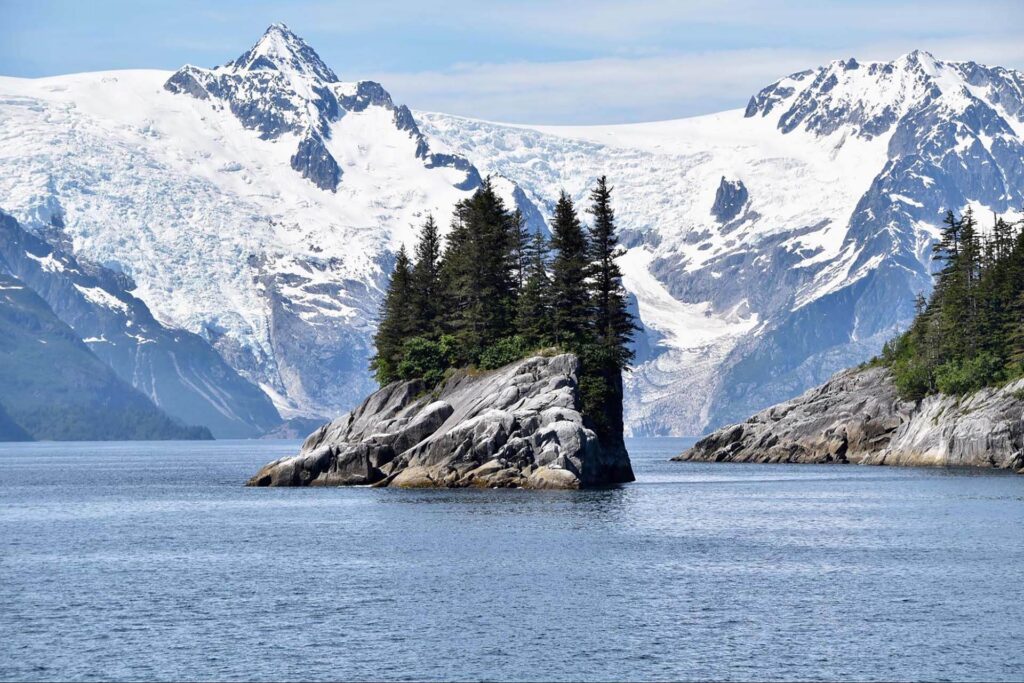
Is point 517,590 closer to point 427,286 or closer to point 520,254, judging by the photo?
point 520,254

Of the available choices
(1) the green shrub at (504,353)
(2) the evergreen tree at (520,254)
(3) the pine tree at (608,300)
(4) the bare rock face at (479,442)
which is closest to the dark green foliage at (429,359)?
(4) the bare rock face at (479,442)

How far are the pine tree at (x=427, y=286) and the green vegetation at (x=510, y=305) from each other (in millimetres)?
160

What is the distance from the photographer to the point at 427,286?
7500 inches

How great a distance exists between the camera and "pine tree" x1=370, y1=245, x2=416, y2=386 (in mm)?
187625

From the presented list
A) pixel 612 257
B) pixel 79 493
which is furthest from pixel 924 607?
pixel 79 493

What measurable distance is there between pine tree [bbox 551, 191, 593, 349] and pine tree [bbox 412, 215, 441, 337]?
18.7m

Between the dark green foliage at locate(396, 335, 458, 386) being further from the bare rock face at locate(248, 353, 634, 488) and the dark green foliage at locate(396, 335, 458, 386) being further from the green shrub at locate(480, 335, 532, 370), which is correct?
the green shrub at locate(480, 335, 532, 370)

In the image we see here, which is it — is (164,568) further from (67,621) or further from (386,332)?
(386,332)

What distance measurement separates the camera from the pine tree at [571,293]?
541 feet

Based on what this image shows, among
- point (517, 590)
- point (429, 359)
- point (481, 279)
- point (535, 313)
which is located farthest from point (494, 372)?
point (517, 590)

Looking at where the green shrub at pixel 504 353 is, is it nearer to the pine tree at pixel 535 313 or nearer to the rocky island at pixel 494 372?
the rocky island at pixel 494 372

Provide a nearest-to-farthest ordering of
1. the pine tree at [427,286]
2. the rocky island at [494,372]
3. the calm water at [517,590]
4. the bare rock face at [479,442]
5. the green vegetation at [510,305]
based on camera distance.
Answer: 1. the calm water at [517,590]
2. the bare rock face at [479,442]
3. the rocky island at [494,372]
4. the green vegetation at [510,305]
5. the pine tree at [427,286]

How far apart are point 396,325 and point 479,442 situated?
43165mm

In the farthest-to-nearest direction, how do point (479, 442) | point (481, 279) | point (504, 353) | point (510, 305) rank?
point (481, 279), point (510, 305), point (504, 353), point (479, 442)
